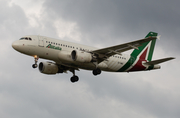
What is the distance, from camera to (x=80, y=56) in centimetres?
4272

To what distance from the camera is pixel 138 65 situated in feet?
163

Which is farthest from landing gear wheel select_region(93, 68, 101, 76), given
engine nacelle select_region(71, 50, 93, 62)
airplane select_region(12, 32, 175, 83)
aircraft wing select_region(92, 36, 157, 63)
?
engine nacelle select_region(71, 50, 93, 62)

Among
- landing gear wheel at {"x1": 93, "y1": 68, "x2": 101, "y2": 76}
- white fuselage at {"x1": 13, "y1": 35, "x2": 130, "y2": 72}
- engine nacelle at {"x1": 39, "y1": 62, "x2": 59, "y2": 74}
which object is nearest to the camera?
white fuselage at {"x1": 13, "y1": 35, "x2": 130, "y2": 72}

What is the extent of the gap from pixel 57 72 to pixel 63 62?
5765 mm

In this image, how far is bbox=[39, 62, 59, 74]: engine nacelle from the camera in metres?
48.1

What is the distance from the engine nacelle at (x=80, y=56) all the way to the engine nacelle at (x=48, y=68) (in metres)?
6.58

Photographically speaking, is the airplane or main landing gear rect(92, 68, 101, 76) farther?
main landing gear rect(92, 68, 101, 76)

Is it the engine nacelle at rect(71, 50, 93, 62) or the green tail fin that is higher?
the green tail fin

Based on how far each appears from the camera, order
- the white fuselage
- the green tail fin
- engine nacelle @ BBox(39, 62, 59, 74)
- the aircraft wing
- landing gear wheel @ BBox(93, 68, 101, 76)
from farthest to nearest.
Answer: the green tail fin, engine nacelle @ BBox(39, 62, 59, 74), landing gear wheel @ BBox(93, 68, 101, 76), the white fuselage, the aircraft wing

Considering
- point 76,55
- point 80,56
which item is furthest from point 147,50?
point 76,55

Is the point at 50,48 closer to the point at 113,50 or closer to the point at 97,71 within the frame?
the point at 97,71

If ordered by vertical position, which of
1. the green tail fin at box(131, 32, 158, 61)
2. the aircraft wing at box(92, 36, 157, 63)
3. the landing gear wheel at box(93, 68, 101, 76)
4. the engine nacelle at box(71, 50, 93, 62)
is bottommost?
the landing gear wheel at box(93, 68, 101, 76)

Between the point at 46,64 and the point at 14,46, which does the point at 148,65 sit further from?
the point at 14,46

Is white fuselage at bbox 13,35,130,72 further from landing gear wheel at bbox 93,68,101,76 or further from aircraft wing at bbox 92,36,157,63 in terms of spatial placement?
aircraft wing at bbox 92,36,157,63
